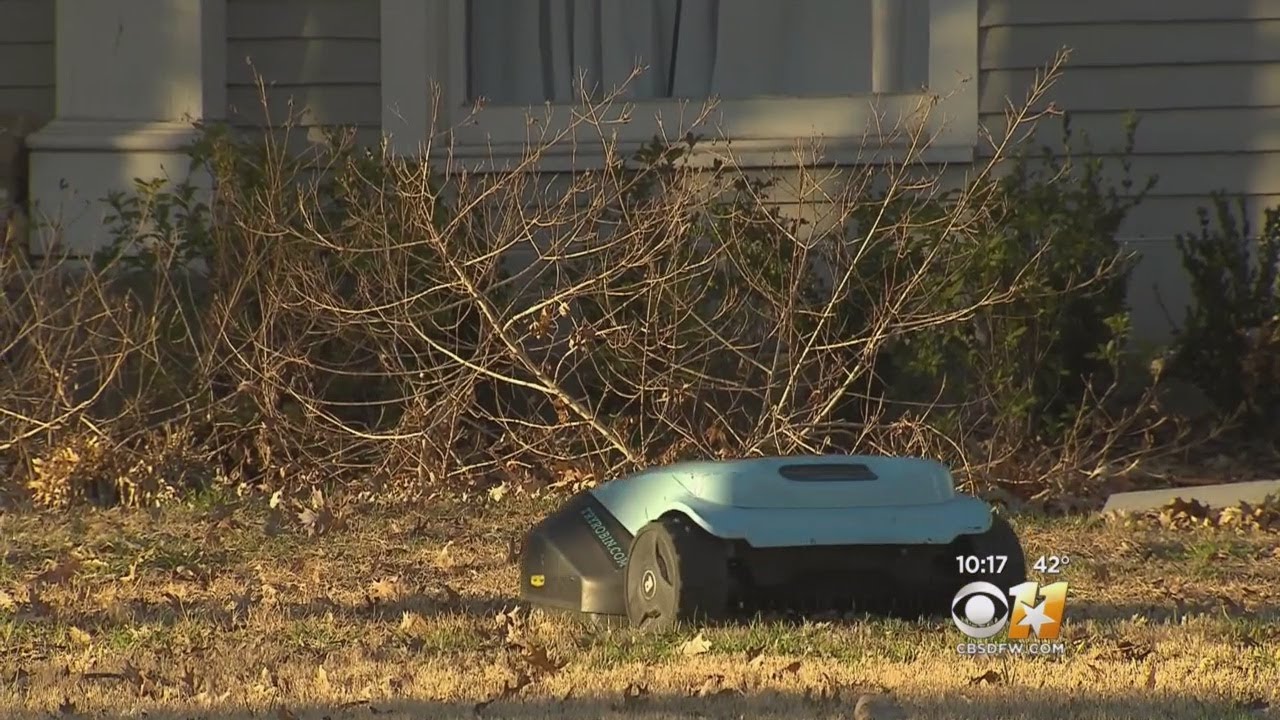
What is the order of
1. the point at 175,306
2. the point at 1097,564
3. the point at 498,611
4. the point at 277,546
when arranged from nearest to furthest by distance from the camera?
1. the point at 498,611
2. the point at 1097,564
3. the point at 277,546
4. the point at 175,306

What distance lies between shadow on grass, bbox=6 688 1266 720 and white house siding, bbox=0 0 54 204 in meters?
6.45

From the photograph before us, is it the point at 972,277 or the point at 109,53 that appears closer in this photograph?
the point at 972,277

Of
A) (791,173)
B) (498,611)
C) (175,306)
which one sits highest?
(791,173)

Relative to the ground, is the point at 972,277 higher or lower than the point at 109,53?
lower

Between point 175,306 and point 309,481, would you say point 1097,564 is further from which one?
point 175,306

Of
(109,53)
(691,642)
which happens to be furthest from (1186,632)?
(109,53)

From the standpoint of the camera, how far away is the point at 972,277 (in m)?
8.38

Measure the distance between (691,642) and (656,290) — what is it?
3.28 m

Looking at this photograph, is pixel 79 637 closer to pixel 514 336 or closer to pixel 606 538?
pixel 606 538

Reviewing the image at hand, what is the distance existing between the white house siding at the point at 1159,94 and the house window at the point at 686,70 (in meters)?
0.25

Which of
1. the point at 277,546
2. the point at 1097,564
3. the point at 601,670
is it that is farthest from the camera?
the point at 277,546

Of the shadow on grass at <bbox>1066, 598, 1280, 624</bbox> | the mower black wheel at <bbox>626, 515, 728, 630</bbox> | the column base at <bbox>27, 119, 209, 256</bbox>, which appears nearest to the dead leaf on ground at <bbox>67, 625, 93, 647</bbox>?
the mower black wheel at <bbox>626, 515, 728, 630</bbox>

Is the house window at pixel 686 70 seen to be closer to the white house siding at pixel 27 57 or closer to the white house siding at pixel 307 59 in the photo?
the white house siding at pixel 307 59

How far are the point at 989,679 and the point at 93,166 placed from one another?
6.14 metres
